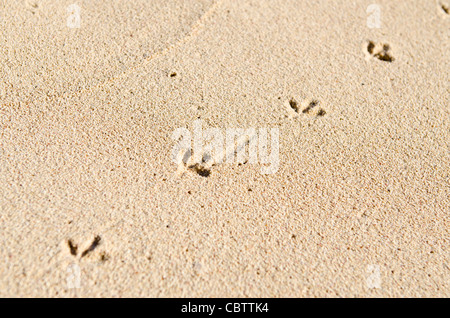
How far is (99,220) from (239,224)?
2.28 ft

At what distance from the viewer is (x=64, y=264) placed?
205cm

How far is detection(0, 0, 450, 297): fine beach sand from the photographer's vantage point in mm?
2125

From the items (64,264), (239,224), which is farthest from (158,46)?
(64,264)

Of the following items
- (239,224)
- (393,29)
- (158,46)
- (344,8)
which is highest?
(344,8)

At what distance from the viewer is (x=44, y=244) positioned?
2111 mm

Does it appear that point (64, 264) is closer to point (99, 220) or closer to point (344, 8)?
point (99, 220)

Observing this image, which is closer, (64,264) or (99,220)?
(64,264)

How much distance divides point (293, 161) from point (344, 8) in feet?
5.19

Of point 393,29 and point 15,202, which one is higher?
point 393,29

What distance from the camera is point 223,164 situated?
2529 mm

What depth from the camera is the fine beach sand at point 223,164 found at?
212 cm
